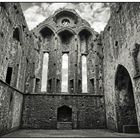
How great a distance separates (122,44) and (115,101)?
12.7 feet

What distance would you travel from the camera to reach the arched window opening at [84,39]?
1623 cm

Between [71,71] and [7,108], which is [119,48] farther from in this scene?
[7,108]

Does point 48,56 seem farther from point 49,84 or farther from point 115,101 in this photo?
point 115,101

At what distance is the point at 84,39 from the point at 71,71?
164 inches

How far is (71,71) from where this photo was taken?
14914mm

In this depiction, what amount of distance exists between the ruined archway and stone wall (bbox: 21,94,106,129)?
231 centimetres

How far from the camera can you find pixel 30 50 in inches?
538

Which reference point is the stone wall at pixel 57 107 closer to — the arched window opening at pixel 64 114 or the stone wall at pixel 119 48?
the arched window opening at pixel 64 114

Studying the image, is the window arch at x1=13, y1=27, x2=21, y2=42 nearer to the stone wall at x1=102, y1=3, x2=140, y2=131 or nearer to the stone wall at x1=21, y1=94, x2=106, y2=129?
the stone wall at x1=21, y1=94, x2=106, y2=129

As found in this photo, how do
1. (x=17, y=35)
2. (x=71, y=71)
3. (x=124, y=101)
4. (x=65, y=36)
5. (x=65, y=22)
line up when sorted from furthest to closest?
(x=65, y=22), (x=65, y=36), (x=71, y=71), (x=17, y=35), (x=124, y=101)

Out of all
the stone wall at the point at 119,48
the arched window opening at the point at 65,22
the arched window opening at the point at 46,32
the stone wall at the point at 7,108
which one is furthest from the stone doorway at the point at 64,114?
the arched window opening at the point at 65,22

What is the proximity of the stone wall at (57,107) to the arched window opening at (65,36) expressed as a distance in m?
6.62

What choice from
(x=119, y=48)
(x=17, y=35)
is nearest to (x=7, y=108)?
(x=17, y=35)

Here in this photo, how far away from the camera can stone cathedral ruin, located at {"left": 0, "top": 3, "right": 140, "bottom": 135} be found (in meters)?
8.50
